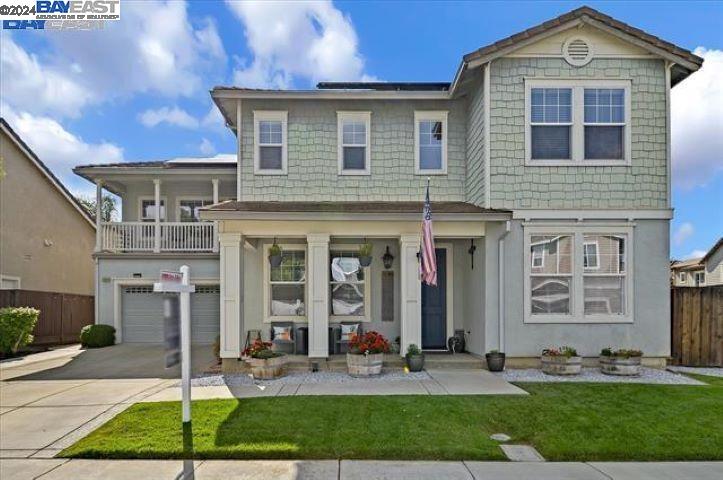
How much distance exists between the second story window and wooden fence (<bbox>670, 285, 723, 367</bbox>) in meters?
4.12

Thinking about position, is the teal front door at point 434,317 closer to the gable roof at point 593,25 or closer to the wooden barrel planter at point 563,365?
the wooden barrel planter at point 563,365

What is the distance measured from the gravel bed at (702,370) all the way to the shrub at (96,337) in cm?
1461

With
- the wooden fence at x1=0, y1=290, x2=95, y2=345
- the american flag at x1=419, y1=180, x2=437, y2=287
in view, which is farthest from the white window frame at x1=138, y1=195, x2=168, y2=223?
the american flag at x1=419, y1=180, x2=437, y2=287

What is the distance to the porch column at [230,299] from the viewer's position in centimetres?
912

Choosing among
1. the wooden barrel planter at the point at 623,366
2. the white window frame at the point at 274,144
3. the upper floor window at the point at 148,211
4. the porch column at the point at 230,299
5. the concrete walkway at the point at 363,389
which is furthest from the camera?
the upper floor window at the point at 148,211

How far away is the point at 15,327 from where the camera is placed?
460 inches

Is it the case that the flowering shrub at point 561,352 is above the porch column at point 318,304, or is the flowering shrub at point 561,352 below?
below

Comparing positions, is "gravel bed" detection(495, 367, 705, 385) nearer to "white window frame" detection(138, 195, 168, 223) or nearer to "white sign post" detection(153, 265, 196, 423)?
"white sign post" detection(153, 265, 196, 423)

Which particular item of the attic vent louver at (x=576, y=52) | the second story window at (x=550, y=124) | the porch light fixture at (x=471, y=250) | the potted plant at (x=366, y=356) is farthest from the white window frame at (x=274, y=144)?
the attic vent louver at (x=576, y=52)

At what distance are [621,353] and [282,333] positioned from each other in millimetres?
7182

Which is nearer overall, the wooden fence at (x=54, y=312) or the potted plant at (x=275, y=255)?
the potted plant at (x=275, y=255)

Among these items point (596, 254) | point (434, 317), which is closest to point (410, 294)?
point (434, 317)

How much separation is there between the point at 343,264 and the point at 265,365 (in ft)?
10.8

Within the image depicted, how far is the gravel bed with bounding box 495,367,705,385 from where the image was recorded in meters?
8.21
